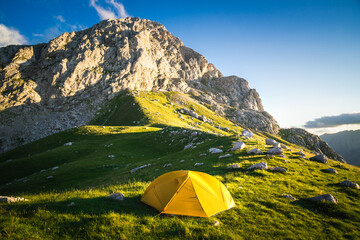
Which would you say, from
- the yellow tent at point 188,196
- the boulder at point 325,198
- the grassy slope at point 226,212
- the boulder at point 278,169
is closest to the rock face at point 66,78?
the grassy slope at point 226,212

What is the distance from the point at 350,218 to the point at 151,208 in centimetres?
1298

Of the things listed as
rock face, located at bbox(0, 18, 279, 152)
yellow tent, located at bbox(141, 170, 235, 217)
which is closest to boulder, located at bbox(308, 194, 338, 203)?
yellow tent, located at bbox(141, 170, 235, 217)

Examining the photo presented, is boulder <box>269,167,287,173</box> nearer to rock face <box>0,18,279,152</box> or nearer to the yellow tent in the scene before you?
the yellow tent

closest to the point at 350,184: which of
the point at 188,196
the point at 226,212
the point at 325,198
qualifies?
the point at 325,198

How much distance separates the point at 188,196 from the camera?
994cm

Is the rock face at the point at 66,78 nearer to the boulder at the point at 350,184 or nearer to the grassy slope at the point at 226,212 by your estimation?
the grassy slope at the point at 226,212

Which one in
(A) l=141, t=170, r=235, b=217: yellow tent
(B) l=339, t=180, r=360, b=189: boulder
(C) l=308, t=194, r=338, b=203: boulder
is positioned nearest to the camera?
(A) l=141, t=170, r=235, b=217: yellow tent

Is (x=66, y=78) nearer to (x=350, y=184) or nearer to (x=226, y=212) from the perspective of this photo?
(x=226, y=212)

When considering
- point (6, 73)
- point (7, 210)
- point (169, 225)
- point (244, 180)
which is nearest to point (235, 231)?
point (169, 225)

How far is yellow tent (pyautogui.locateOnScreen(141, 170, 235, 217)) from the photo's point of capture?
942 cm

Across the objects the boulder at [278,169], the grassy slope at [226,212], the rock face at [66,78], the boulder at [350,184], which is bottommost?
the grassy slope at [226,212]

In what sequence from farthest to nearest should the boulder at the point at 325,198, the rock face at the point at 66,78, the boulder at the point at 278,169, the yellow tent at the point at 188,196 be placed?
the rock face at the point at 66,78, the boulder at the point at 278,169, the boulder at the point at 325,198, the yellow tent at the point at 188,196

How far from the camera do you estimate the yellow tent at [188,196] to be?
942 cm

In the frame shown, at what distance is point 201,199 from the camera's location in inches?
389
